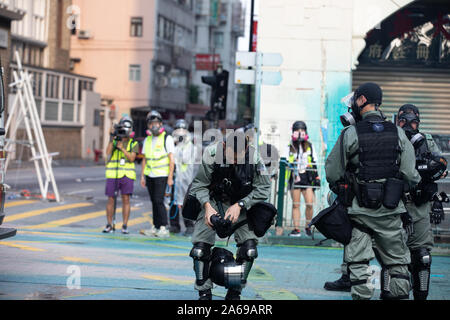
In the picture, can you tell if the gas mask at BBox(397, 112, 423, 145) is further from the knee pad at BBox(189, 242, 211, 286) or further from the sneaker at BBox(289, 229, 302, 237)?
the sneaker at BBox(289, 229, 302, 237)

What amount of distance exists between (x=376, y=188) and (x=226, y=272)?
149 cm

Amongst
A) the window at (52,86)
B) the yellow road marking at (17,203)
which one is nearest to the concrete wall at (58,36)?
the window at (52,86)

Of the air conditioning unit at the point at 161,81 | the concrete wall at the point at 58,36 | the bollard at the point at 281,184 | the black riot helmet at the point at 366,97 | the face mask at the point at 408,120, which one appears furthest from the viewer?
the air conditioning unit at the point at 161,81

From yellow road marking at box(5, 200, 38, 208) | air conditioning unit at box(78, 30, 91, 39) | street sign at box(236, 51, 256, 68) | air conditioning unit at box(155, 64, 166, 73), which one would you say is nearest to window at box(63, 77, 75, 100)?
air conditioning unit at box(78, 30, 91, 39)

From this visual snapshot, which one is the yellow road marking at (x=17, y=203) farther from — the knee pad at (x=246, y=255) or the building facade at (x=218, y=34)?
the building facade at (x=218, y=34)

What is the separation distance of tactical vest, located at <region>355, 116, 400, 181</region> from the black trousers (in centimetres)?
674

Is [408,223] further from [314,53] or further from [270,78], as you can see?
[314,53]

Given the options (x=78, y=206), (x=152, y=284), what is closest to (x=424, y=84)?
(x=78, y=206)

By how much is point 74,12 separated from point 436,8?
128 ft

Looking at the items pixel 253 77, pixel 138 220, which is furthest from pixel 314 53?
pixel 138 220

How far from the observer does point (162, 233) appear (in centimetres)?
1300

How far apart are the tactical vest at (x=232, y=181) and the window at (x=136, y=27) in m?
47.7

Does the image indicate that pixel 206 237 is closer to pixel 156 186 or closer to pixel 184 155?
pixel 156 186

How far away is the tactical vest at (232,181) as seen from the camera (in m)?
7.04
